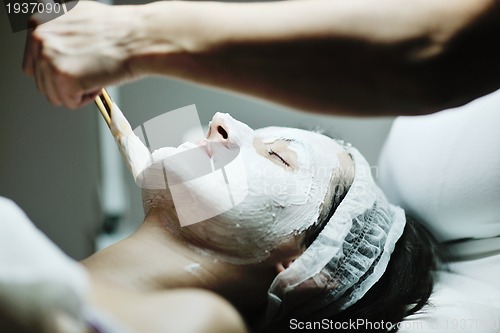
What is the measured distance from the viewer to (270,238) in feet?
2.72

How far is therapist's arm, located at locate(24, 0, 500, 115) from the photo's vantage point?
0.59 metres

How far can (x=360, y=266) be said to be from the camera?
913 millimetres


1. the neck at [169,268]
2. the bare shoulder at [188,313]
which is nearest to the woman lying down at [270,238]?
the neck at [169,268]

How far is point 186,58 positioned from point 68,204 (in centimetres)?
62

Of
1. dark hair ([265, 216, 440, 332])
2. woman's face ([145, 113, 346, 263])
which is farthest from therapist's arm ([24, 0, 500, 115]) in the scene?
dark hair ([265, 216, 440, 332])

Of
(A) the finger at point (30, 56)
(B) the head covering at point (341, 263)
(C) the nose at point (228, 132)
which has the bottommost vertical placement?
(B) the head covering at point (341, 263)

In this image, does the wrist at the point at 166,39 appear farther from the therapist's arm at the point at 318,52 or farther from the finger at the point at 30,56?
the finger at the point at 30,56

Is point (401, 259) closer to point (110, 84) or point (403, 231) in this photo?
point (403, 231)

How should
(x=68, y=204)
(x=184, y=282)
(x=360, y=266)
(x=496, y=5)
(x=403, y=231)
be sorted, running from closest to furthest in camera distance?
(x=496, y=5) < (x=184, y=282) < (x=360, y=266) < (x=403, y=231) < (x=68, y=204)

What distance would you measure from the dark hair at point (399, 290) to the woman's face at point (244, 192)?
0.17 metres

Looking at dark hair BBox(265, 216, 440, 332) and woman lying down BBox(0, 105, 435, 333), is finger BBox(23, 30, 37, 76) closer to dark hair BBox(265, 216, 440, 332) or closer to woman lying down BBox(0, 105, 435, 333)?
woman lying down BBox(0, 105, 435, 333)

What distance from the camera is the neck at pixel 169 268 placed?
2.52 ft

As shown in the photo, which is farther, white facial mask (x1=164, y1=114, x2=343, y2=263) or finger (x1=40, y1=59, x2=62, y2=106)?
white facial mask (x1=164, y1=114, x2=343, y2=263)

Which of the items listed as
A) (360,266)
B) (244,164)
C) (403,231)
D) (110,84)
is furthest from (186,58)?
(403,231)
